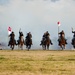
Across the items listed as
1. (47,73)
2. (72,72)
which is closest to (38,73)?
(47,73)

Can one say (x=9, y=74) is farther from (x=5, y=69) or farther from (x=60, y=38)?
(x=60, y=38)

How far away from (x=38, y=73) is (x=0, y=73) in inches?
83.9

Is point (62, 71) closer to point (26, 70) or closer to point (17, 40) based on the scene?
point (26, 70)

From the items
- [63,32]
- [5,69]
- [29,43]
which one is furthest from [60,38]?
[5,69]

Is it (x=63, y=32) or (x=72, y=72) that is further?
(x=63, y=32)

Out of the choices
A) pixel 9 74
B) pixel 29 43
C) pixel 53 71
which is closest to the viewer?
pixel 9 74

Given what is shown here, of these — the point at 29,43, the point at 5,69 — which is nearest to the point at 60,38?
the point at 29,43

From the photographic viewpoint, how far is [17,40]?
2304 inches

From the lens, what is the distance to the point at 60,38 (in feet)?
191

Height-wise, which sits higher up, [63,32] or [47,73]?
[63,32]

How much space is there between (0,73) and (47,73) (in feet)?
8.64

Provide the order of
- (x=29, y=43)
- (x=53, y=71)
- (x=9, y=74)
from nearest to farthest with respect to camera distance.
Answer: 1. (x=9, y=74)
2. (x=53, y=71)
3. (x=29, y=43)

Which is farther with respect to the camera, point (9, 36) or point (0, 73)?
point (9, 36)

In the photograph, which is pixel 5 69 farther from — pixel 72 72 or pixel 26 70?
pixel 72 72
